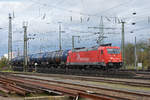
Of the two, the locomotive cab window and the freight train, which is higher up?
the locomotive cab window

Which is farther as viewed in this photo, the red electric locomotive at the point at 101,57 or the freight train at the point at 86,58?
the freight train at the point at 86,58

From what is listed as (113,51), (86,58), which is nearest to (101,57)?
(113,51)

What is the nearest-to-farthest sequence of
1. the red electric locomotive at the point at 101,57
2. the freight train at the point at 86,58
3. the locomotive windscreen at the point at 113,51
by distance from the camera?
the red electric locomotive at the point at 101,57
the freight train at the point at 86,58
the locomotive windscreen at the point at 113,51

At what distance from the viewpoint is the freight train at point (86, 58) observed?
103ft

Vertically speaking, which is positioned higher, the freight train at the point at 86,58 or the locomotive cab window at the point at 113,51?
the locomotive cab window at the point at 113,51

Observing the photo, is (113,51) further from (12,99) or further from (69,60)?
(12,99)

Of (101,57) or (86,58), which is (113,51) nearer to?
(101,57)

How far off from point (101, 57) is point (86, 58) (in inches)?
134

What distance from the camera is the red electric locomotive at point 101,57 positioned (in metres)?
31.3

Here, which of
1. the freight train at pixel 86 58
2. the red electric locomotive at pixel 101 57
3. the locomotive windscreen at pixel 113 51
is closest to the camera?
the red electric locomotive at pixel 101 57

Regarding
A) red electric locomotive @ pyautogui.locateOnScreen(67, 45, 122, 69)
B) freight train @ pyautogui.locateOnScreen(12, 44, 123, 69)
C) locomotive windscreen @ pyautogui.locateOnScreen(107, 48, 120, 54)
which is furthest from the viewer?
locomotive windscreen @ pyautogui.locateOnScreen(107, 48, 120, 54)

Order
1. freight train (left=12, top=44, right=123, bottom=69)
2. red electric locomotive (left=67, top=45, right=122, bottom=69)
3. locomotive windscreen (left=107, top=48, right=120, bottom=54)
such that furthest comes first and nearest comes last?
1. locomotive windscreen (left=107, top=48, right=120, bottom=54)
2. freight train (left=12, top=44, right=123, bottom=69)
3. red electric locomotive (left=67, top=45, right=122, bottom=69)

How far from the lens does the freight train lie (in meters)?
31.5

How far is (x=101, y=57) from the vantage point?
103ft
